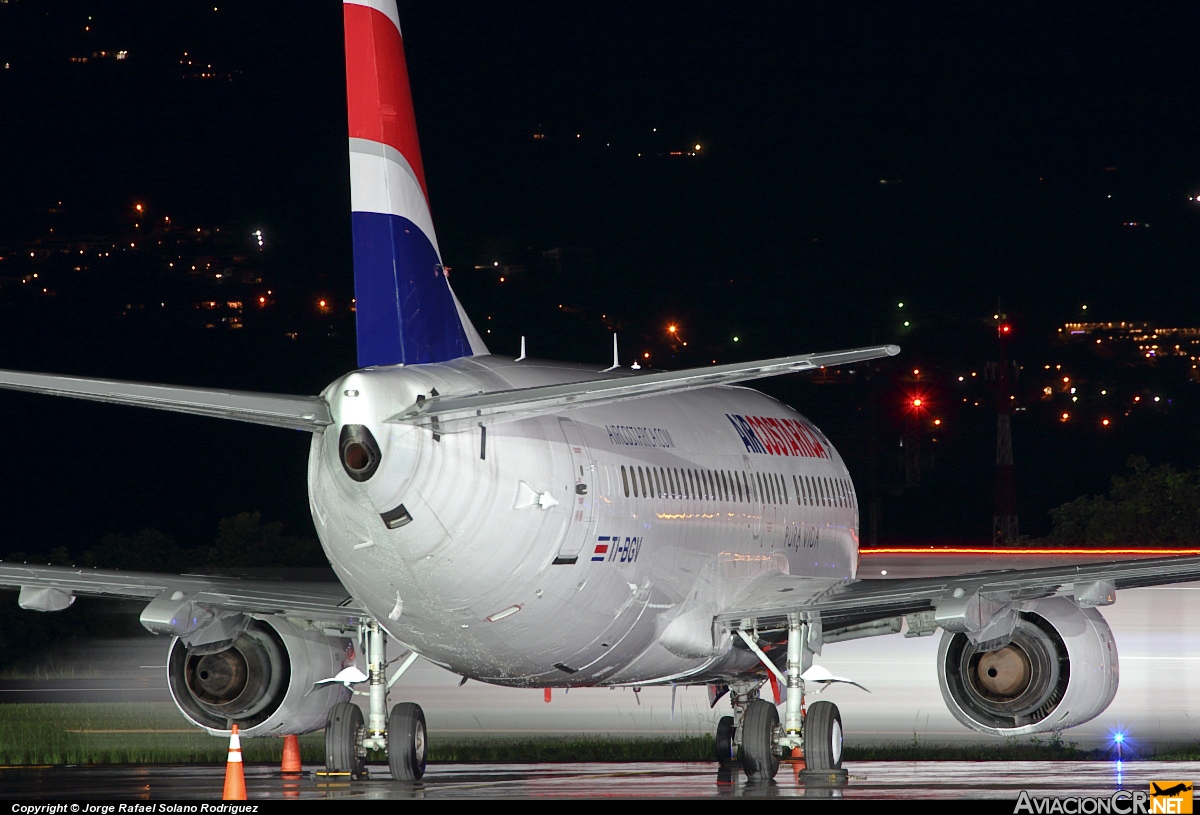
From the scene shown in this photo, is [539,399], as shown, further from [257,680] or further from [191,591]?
[257,680]

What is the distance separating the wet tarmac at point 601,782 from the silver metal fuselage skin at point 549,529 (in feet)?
4.43

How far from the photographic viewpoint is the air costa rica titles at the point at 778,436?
23906 mm

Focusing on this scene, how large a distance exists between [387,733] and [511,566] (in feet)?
9.05

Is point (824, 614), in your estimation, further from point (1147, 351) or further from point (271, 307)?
point (271, 307)

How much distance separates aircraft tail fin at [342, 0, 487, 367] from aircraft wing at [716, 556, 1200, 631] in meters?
4.88

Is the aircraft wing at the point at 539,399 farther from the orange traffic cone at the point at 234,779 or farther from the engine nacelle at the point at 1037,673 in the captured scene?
the engine nacelle at the point at 1037,673

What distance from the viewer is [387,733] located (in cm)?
1817

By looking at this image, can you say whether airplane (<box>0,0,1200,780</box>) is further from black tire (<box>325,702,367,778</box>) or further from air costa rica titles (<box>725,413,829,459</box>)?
air costa rica titles (<box>725,413,829,459</box>)

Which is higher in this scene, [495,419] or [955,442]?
[955,442]

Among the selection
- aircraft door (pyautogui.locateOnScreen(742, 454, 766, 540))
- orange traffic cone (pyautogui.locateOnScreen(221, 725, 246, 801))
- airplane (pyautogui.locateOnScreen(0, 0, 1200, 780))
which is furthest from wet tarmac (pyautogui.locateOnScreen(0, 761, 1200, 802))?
aircraft door (pyautogui.locateOnScreen(742, 454, 766, 540))

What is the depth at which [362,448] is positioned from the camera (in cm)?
1509

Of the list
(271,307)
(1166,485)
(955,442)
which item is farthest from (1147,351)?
(1166,485)

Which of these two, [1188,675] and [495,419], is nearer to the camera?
[495,419]

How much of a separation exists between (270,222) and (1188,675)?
165 meters
